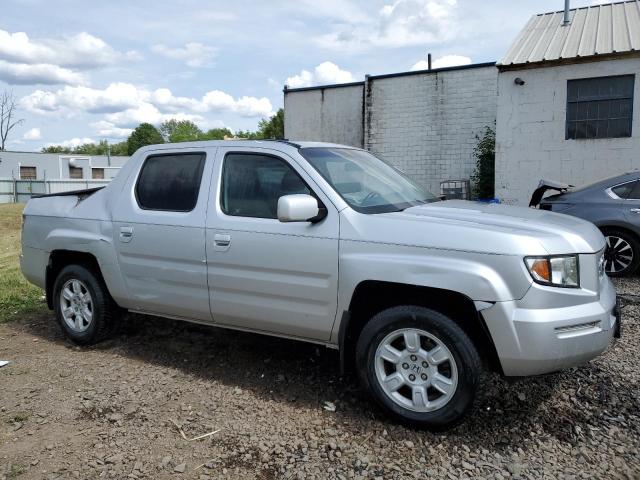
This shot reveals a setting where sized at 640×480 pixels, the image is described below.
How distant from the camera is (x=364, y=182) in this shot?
160 inches

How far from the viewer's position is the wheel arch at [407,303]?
327 centimetres

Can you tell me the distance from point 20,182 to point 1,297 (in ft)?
98.0

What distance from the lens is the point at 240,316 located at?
4.08 meters

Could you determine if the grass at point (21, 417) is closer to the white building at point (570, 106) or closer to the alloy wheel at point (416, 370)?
the alloy wheel at point (416, 370)

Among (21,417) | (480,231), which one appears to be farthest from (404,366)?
(21,417)

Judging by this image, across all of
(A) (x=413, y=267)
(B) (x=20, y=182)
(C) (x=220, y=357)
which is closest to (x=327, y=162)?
(A) (x=413, y=267)

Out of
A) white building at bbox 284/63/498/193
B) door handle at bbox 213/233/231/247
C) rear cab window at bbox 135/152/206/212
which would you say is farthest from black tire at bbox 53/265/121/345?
white building at bbox 284/63/498/193

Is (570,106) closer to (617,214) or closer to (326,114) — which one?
(617,214)

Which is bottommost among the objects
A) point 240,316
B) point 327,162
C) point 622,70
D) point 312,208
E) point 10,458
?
point 10,458

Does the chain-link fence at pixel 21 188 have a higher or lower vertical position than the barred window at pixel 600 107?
lower

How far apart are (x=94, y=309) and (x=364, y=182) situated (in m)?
2.75

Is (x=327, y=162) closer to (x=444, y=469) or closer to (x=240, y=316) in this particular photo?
(x=240, y=316)

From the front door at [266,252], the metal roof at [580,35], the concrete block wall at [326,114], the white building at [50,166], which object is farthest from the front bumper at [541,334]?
the white building at [50,166]

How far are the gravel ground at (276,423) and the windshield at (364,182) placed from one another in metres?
1.38
